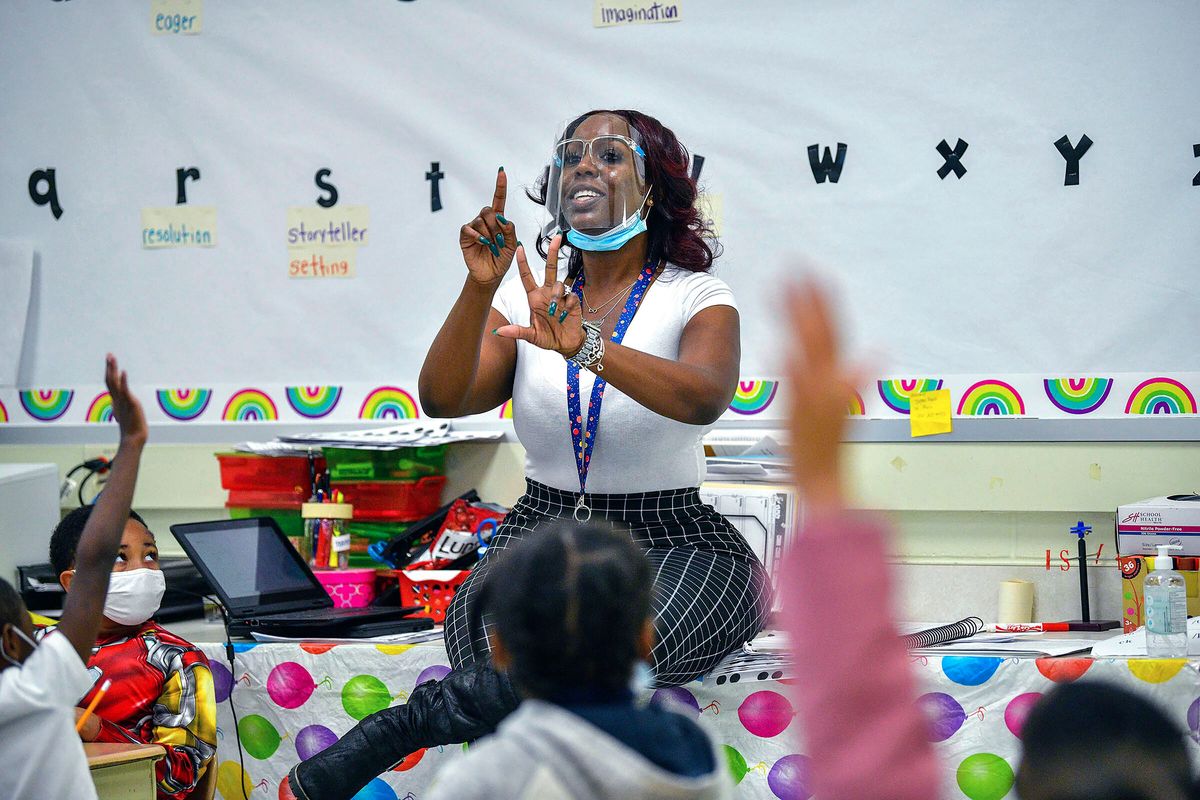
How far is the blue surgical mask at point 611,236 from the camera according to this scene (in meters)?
2.44

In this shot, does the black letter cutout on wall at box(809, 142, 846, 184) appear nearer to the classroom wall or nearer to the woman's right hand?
the classroom wall

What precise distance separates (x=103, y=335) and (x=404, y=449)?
112 centimetres

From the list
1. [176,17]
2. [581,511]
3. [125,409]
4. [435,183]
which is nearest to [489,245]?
[581,511]

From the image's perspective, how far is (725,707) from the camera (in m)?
2.36

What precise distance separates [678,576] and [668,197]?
2.50 feet

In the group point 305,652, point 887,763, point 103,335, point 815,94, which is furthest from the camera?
point 103,335

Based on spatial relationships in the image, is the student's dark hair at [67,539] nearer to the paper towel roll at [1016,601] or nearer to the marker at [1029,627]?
the marker at [1029,627]

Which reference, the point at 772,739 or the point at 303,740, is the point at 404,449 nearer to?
the point at 303,740

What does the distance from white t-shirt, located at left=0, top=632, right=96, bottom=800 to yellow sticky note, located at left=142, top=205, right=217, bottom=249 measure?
Result: 2.44 metres

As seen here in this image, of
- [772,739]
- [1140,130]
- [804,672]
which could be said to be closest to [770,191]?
[1140,130]

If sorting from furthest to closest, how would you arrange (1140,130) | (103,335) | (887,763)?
(103,335), (1140,130), (887,763)

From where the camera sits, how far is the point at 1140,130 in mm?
3092

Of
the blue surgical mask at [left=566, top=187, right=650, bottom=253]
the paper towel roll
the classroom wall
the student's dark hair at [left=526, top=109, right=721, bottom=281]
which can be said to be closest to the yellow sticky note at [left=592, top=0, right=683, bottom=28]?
the student's dark hair at [left=526, top=109, right=721, bottom=281]

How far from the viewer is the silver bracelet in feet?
6.76
